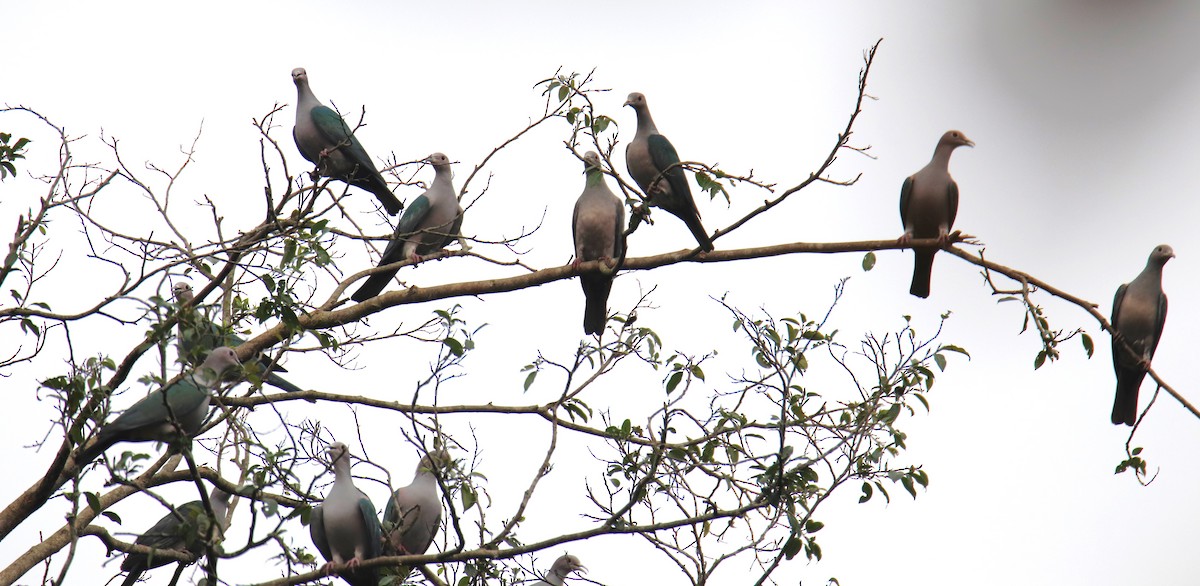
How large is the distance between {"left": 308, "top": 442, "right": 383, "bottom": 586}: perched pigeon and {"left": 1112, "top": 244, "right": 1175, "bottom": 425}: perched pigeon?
177 inches

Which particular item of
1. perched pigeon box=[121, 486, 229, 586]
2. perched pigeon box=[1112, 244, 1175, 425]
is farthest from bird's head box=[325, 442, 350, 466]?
perched pigeon box=[1112, 244, 1175, 425]

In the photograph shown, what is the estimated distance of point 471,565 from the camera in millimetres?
4562

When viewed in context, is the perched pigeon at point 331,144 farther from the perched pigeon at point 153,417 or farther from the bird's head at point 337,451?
the perched pigeon at point 153,417

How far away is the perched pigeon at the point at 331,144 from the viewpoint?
713 centimetres

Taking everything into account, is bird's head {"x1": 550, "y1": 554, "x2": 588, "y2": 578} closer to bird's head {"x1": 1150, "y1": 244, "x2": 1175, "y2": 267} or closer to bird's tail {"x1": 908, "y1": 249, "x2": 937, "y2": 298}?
bird's tail {"x1": 908, "y1": 249, "x2": 937, "y2": 298}

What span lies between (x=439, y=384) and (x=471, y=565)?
0.91m

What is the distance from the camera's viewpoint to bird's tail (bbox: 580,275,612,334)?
249 inches

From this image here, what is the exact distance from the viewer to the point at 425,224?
7246 mm

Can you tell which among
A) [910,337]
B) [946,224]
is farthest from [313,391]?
[946,224]

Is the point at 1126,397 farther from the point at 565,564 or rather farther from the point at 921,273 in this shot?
the point at 565,564

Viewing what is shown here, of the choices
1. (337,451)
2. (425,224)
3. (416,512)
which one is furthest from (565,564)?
(425,224)

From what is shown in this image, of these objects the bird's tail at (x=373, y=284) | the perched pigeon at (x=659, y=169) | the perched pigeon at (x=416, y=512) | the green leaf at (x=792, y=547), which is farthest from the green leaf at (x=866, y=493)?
the bird's tail at (x=373, y=284)

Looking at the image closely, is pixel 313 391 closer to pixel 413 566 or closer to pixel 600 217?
pixel 413 566

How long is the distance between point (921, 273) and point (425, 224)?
128 inches
